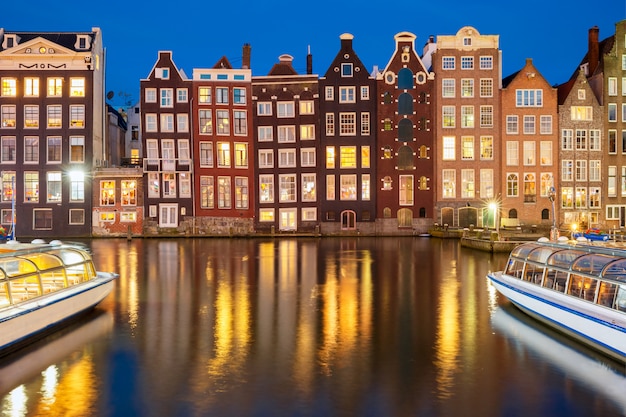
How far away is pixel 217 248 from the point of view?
45.5 metres

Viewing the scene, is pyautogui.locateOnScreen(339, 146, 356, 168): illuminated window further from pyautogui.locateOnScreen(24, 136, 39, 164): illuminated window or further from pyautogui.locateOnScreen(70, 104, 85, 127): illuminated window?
pyautogui.locateOnScreen(24, 136, 39, 164): illuminated window

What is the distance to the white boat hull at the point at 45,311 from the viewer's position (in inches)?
531

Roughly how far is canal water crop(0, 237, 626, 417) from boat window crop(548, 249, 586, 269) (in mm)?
1982

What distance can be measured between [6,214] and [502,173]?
2066 inches

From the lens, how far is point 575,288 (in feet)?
51.3

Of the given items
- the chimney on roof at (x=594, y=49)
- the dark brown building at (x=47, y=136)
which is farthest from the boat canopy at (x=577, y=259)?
the chimney on roof at (x=594, y=49)

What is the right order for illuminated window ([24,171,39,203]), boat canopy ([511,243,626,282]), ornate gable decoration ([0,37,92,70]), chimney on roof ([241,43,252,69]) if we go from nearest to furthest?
boat canopy ([511,243,626,282]), ornate gable decoration ([0,37,92,70]), illuminated window ([24,171,39,203]), chimney on roof ([241,43,252,69])

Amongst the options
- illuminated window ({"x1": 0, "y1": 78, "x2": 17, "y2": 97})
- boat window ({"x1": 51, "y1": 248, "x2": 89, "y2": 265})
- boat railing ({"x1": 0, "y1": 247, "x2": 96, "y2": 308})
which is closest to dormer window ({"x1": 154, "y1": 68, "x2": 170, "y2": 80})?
illuminated window ({"x1": 0, "y1": 78, "x2": 17, "y2": 97})

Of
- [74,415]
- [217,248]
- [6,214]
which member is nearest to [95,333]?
[74,415]

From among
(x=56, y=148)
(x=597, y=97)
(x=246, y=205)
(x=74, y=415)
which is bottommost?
(x=74, y=415)

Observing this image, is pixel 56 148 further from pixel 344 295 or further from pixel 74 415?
pixel 74 415

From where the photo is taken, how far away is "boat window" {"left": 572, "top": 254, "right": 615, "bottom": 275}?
588 inches

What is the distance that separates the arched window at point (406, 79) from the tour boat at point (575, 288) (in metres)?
46.2

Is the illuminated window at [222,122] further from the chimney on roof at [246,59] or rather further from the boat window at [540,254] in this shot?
the boat window at [540,254]
